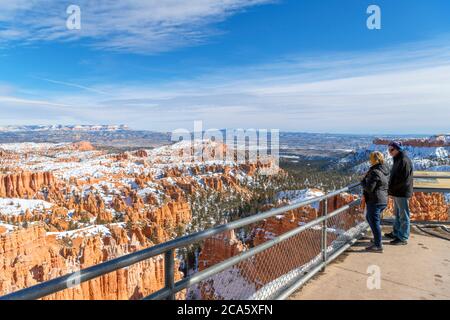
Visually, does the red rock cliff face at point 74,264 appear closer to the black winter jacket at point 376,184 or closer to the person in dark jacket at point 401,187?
the person in dark jacket at point 401,187

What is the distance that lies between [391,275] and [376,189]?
53.5 inches

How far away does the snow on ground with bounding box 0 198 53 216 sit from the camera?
56.0 metres

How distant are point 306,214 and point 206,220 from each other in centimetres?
2711

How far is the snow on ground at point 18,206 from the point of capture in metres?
56.0

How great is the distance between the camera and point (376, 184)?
5.55 m

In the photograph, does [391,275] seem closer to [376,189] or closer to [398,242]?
[376,189]

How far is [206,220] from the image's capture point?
47.9 m

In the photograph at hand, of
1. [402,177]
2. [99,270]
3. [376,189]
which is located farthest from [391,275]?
[99,270]

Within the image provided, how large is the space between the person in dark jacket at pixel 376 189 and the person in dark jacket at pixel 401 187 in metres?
0.39

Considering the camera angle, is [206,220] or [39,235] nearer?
[39,235]

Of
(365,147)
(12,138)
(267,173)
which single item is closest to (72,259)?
(267,173)

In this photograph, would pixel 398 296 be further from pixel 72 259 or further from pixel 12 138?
pixel 12 138
